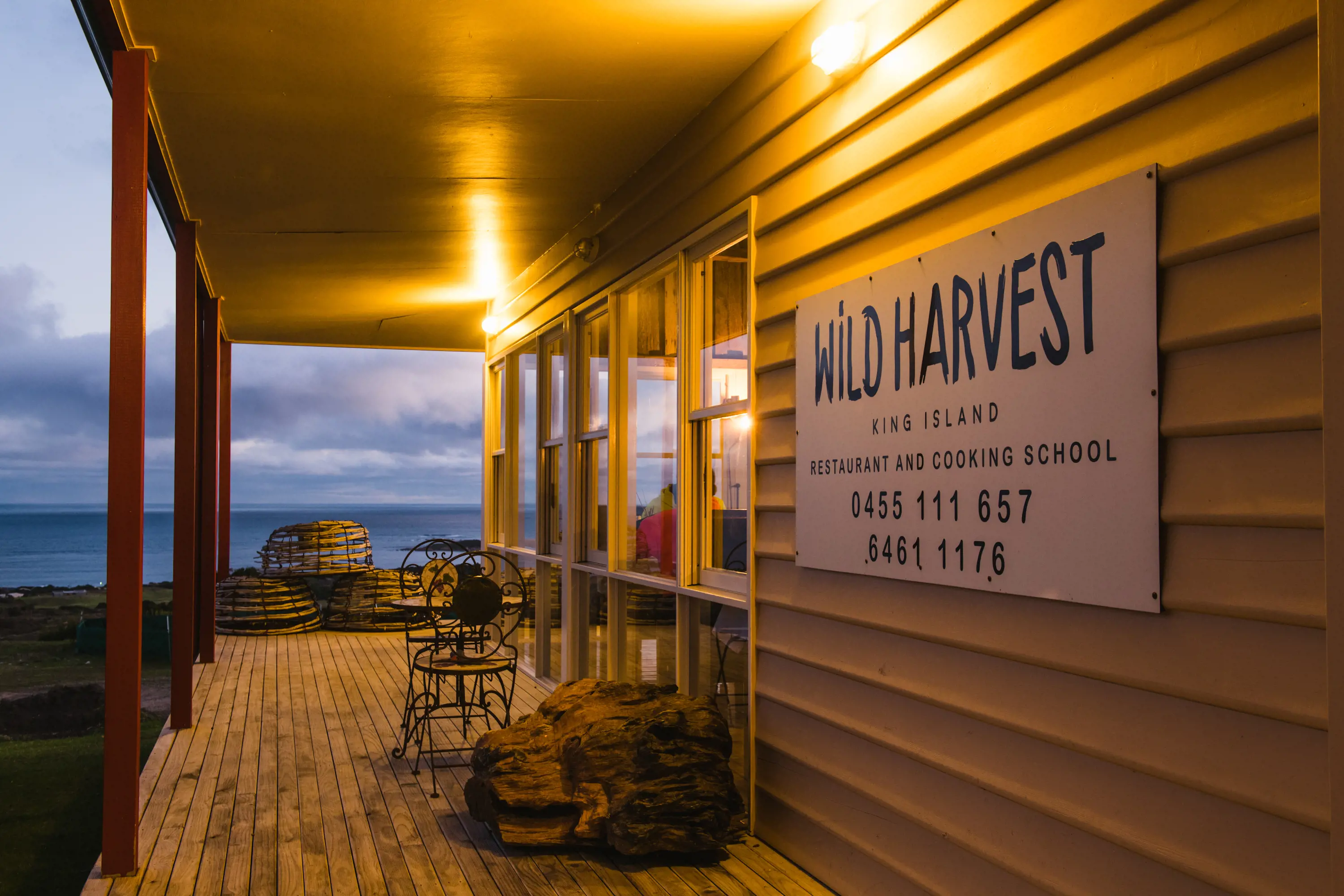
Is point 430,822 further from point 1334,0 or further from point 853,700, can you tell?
point 1334,0

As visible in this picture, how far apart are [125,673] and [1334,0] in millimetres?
3554

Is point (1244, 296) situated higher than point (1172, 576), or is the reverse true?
point (1244, 296)

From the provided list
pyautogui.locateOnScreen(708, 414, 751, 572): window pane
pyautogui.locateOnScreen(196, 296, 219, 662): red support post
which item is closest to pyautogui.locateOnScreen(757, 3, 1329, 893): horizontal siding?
pyautogui.locateOnScreen(708, 414, 751, 572): window pane

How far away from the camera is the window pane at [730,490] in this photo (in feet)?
12.6

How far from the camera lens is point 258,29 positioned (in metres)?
3.42

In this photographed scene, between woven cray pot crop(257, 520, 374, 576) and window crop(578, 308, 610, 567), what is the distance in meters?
5.02

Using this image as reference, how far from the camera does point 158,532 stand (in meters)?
47.8

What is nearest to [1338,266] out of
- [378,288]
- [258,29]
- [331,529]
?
[258,29]

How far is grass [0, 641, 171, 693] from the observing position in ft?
33.0

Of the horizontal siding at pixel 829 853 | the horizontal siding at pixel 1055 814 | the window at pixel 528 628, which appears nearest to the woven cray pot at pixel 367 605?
the window at pixel 528 628

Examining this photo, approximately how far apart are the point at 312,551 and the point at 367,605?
1.02 metres

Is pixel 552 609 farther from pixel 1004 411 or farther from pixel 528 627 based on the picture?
pixel 1004 411

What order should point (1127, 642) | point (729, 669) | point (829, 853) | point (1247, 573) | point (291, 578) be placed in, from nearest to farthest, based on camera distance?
point (1247, 573), point (1127, 642), point (829, 853), point (729, 669), point (291, 578)

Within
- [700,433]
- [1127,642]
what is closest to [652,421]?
[700,433]
